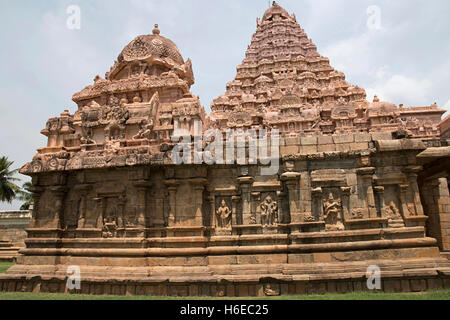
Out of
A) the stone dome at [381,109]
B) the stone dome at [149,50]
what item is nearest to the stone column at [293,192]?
the stone dome at [149,50]

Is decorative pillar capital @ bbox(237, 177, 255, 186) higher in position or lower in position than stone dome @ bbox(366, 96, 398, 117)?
lower

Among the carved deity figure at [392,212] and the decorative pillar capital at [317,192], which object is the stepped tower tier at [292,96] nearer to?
the carved deity figure at [392,212]

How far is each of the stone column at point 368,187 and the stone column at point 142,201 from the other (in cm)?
633

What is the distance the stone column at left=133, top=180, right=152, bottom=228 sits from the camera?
9.95m

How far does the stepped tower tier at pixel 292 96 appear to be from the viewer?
3067cm

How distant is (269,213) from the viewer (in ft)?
32.0

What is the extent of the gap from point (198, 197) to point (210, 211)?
60 cm

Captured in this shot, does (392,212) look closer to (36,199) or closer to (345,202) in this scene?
(345,202)

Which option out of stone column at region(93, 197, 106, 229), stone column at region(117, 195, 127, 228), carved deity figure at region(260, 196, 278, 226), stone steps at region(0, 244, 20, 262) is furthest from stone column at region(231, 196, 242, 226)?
stone steps at region(0, 244, 20, 262)

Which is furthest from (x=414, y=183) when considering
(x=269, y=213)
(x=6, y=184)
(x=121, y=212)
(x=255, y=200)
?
(x=6, y=184)

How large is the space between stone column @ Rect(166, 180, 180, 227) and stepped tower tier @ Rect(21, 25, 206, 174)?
3.12 ft

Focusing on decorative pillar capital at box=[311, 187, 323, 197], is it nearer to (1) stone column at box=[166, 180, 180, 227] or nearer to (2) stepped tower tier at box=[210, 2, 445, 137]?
(1) stone column at box=[166, 180, 180, 227]
